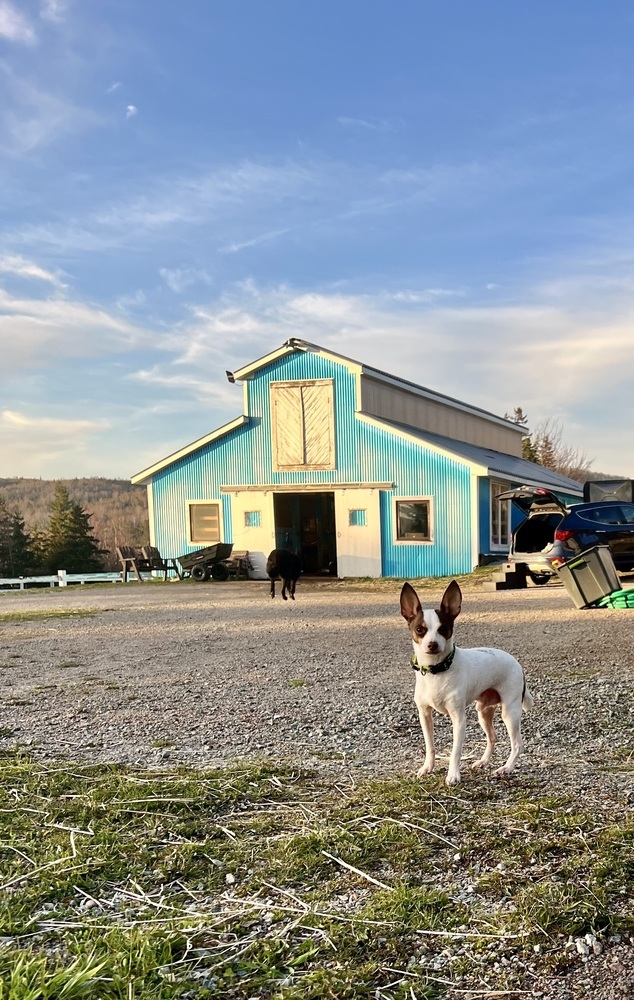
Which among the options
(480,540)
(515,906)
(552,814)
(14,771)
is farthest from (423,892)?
(480,540)

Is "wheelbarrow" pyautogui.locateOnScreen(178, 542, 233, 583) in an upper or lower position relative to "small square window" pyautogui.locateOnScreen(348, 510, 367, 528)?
lower

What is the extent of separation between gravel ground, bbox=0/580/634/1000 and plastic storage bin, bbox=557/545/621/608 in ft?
1.07

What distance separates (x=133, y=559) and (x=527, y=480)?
13.8 meters

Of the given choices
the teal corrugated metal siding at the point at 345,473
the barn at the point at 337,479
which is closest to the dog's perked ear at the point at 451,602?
the barn at the point at 337,479

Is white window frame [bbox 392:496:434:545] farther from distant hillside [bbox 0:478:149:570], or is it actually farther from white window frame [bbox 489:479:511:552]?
distant hillside [bbox 0:478:149:570]

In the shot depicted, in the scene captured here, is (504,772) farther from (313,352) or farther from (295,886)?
(313,352)

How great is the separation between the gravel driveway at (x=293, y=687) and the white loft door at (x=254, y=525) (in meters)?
10.2

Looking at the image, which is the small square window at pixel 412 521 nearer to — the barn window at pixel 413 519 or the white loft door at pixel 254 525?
the barn window at pixel 413 519

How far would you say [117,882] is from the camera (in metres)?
3.19

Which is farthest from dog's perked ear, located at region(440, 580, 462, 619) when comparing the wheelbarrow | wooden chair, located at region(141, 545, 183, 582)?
wooden chair, located at region(141, 545, 183, 582)

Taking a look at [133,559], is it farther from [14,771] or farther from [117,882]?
[117,882]

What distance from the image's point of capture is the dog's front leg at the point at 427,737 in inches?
165

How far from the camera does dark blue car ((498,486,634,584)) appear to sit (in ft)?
50.3

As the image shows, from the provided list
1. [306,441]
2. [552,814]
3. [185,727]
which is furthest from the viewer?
[306,441]
